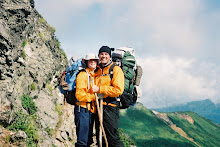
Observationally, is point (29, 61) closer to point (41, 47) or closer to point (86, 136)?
point (41, 47)

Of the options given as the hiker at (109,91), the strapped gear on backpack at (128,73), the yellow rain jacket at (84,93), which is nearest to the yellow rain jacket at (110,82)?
the hiker at (109,91)

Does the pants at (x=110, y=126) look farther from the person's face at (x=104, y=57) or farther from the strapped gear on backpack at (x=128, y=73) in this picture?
the person's face at (x=104, y=57)

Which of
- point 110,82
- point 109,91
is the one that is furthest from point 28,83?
point 109,91

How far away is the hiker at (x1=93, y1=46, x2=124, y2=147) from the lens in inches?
141

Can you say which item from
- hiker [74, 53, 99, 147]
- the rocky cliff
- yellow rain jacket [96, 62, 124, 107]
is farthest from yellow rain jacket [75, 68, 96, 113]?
the rocky cliff

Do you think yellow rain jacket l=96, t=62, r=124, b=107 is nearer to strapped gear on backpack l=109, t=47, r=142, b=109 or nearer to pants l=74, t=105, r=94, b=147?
strapped gear on backpack l=109, t=47, r=142, b=109

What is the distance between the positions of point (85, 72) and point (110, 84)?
2.07 feet

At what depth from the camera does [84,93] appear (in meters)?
3.59

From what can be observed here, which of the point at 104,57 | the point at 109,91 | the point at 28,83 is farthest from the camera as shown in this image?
the point at 28,83

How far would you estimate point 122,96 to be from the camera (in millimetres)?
3963

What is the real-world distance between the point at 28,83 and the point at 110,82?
388 inches

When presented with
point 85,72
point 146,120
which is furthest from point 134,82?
point 146,120

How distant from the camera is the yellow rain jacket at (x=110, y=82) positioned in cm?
357

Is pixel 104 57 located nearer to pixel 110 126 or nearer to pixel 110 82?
pixel 110 82
